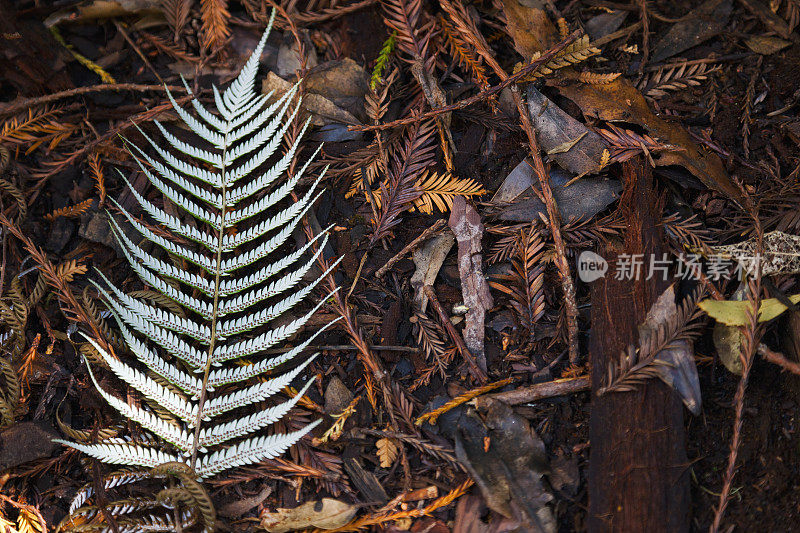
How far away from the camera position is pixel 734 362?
7.39 ft

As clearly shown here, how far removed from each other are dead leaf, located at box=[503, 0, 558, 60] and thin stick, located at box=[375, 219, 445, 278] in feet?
3.06

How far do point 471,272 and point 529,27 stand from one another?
4.06ft

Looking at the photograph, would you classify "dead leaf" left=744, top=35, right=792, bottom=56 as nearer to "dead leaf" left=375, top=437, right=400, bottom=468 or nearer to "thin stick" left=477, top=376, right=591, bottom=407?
"thin stick" left=477, top=376, right=591, bottom=407

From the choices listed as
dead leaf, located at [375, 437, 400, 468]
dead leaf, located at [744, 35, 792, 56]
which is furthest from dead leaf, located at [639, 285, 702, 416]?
dead leaf, located at [744, 35, 792, 56]

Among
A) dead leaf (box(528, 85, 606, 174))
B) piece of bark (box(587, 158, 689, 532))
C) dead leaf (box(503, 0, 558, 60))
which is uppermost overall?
dead leaf (box(503, 0, 558, 60))

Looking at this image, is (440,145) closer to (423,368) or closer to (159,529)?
(423,368)

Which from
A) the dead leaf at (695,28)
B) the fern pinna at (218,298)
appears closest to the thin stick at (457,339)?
the fern pinna at (218,298)

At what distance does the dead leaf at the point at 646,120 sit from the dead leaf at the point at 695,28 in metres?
0.34

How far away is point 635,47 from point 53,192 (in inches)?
119

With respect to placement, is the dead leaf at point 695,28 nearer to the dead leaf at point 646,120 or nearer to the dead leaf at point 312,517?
the dead leaf at point 646,120

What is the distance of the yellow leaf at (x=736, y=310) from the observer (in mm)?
2182

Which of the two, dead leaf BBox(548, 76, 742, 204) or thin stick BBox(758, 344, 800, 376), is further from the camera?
dead leaf BBox(548, 76, 742, 204)

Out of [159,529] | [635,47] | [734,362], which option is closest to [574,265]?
[734,362]

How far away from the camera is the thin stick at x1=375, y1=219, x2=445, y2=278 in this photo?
253 cm
